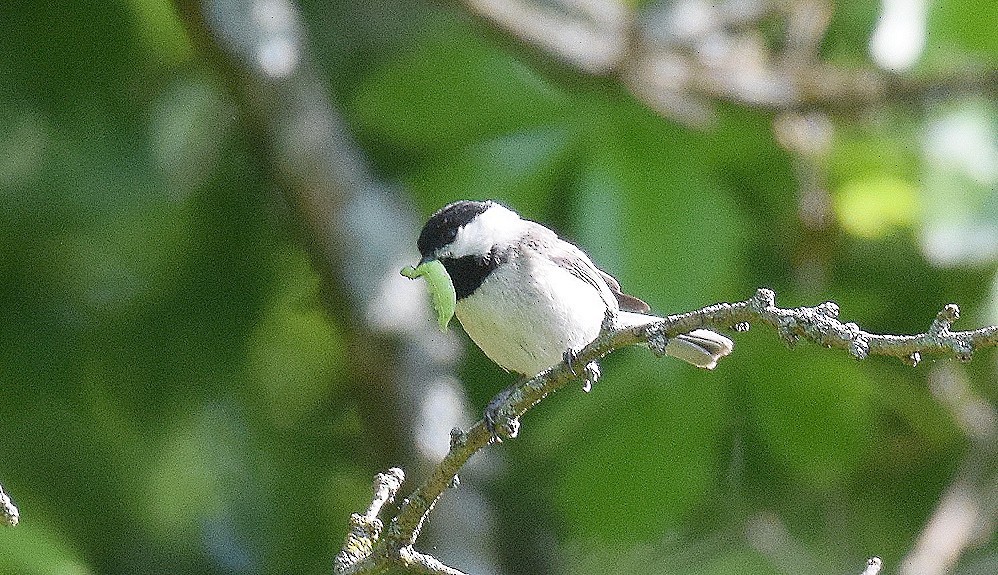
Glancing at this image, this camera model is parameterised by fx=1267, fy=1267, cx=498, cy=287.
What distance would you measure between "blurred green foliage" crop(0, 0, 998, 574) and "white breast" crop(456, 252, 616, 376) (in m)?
0.35

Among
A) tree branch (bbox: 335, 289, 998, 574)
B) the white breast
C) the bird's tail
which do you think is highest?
the bird's tail

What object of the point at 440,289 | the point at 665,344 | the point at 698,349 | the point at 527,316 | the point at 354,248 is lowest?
the point at 665,344

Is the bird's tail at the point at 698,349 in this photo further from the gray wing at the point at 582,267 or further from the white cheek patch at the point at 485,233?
the white cheek patch at the point at 485,233

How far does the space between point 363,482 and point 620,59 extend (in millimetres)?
1440

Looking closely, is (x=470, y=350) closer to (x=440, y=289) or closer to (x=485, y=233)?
(x=485, y=233)

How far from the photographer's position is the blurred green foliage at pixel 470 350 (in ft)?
10.2

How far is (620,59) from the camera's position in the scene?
11.1ft

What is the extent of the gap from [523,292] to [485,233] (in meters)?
0.27

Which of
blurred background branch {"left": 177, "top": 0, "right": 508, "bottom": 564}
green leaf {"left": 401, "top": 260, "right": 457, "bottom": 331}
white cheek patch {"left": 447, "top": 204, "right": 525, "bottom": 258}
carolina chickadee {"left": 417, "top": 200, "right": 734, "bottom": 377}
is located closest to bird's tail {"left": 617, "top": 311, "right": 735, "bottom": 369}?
carolina chickadee {"left": 417, "top": 200, "right": 734, "bottom": 377}

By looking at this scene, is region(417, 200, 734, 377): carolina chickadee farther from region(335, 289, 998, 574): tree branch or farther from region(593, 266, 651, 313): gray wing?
region(335, 289, 998, 574): tree branch

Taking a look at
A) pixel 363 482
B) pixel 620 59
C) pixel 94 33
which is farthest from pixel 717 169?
pixel 94 33

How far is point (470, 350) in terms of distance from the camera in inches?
147

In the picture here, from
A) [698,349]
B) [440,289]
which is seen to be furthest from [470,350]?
[440,289]

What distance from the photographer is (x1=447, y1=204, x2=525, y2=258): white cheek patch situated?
2.69 meters
